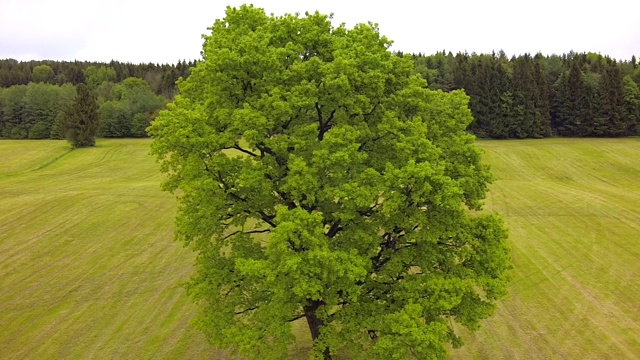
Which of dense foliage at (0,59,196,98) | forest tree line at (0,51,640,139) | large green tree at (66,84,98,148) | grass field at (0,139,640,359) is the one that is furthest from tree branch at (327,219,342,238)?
dense foliage at (0,59,196,98)

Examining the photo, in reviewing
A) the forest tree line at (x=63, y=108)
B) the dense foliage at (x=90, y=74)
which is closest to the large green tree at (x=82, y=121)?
the forest tree line at (x=63, y=108)

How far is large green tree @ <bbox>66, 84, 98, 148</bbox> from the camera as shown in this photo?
265 feet

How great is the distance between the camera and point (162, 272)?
1312 inches

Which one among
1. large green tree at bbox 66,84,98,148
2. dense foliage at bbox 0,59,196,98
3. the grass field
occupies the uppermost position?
dense foliage at bbox 0,59,196,98

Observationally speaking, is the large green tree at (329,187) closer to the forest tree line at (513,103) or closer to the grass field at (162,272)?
the grass field at (162,272)

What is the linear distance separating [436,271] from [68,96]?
4296 inches

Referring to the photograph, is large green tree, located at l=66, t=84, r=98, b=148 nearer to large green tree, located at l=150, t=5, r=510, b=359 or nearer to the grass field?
the grass field

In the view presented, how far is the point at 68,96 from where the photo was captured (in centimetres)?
10862

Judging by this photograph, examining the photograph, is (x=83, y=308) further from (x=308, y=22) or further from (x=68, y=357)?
(x=308, y=22)

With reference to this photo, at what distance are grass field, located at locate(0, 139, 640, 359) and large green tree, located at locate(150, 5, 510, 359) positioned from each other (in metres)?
7.44

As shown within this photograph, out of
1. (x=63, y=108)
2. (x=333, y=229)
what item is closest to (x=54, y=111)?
(x=63, y=108)

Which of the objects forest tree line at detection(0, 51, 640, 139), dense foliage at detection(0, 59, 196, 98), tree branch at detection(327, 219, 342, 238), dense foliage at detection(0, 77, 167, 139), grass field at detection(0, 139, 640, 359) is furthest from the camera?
dense foliage at detection(0, 59, 196, 98)

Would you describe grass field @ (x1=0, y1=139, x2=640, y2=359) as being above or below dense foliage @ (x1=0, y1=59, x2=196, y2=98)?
below

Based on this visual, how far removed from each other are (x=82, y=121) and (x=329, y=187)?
76.7 m
